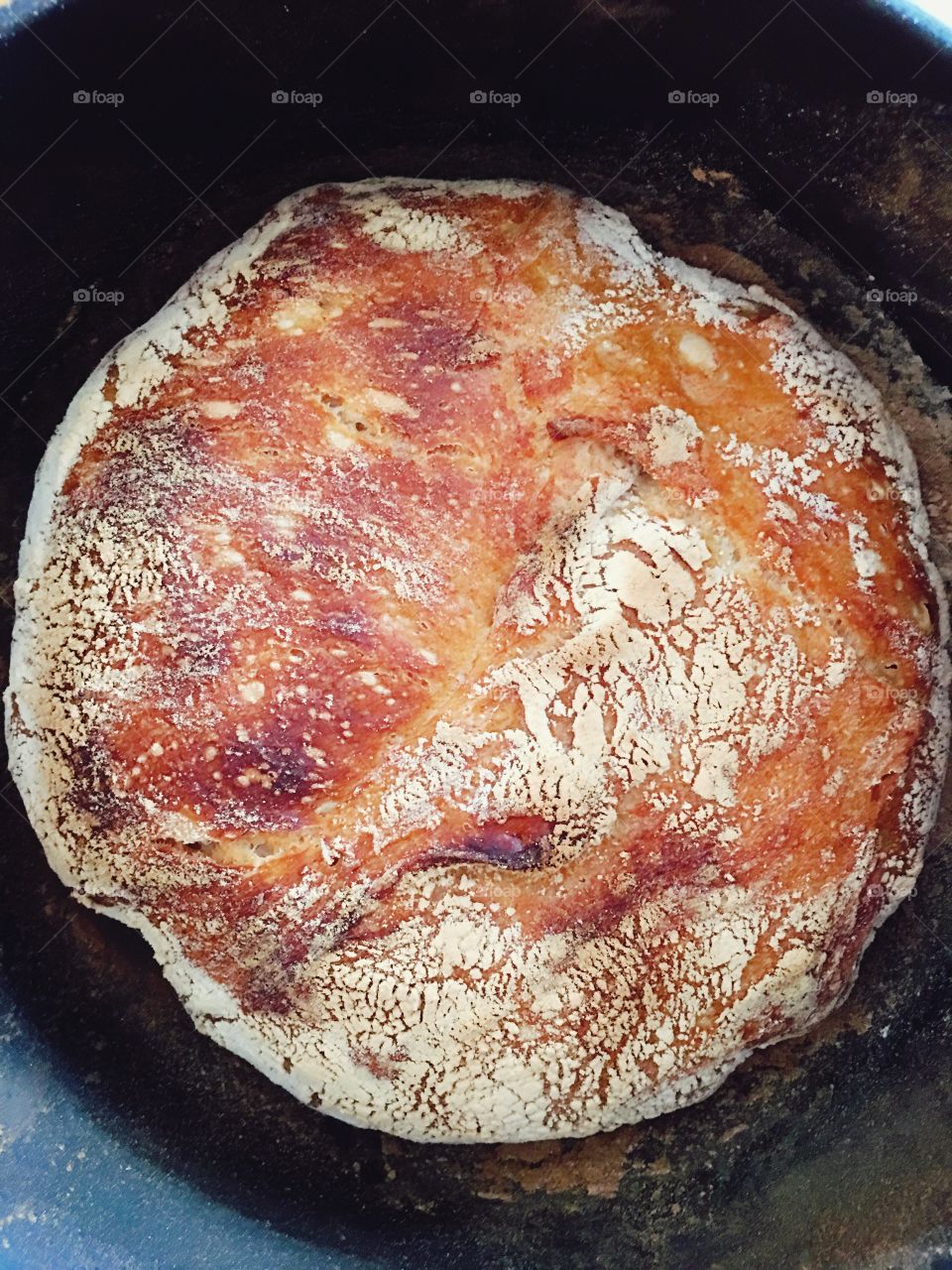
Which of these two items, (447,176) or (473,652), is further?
(447,176)

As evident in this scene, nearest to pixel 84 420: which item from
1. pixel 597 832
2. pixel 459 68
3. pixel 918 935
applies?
pixel 459 68

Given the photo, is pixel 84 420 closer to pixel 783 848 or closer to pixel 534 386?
pixel 534 386

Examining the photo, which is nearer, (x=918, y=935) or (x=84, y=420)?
(x=84, y=420)

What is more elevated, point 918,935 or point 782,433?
point 782,433

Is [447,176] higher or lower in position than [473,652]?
higher
